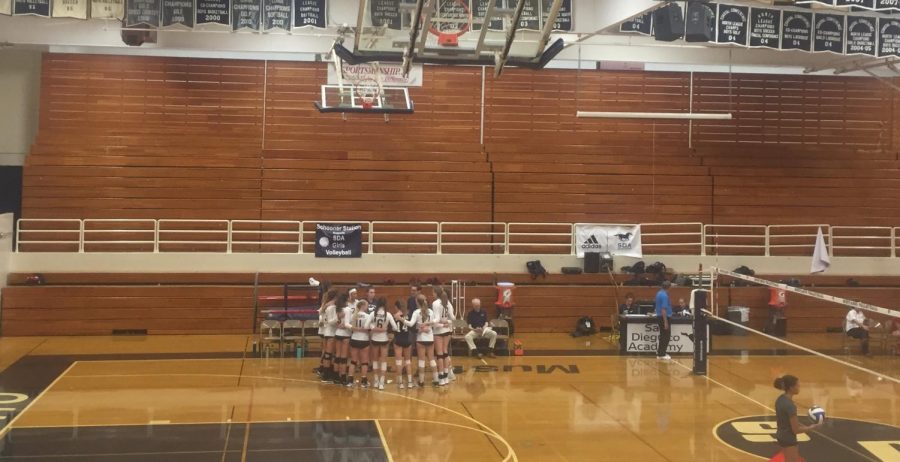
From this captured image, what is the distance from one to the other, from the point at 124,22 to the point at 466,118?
10.2 metres

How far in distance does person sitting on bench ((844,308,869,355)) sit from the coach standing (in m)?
4.18

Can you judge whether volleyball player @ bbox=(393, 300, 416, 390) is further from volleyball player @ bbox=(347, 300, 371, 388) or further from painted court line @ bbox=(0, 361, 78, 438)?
painted court line @ bbox=(0, 361, 78, 438)

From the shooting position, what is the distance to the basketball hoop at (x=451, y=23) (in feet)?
39.3

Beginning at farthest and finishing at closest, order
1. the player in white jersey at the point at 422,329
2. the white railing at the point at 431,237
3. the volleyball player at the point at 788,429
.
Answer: the white railing at the point at 431,237 → the player in white jersey at the point at 422,329 → the volleyball player at the point at 788,429

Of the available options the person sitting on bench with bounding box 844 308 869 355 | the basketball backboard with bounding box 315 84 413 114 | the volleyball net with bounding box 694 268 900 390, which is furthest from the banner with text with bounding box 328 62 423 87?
the person sitting on bench with bounding box 844 308 869 355

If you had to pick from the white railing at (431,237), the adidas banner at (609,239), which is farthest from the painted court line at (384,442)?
the adidas banner at (609,239)

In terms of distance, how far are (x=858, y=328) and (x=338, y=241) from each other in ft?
41.0

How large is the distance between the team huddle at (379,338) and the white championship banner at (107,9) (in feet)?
31.4

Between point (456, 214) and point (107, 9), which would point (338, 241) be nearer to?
point (456, 214)

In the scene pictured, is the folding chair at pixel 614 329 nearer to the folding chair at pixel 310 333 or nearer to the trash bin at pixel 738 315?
the trash bin at pixel 738 315

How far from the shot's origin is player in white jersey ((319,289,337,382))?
1564 cm

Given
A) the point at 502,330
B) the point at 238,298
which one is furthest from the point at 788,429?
the point at 238,298

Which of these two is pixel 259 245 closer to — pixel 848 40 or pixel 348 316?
pixel 348 316

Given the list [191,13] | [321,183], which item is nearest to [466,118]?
[321,183]
